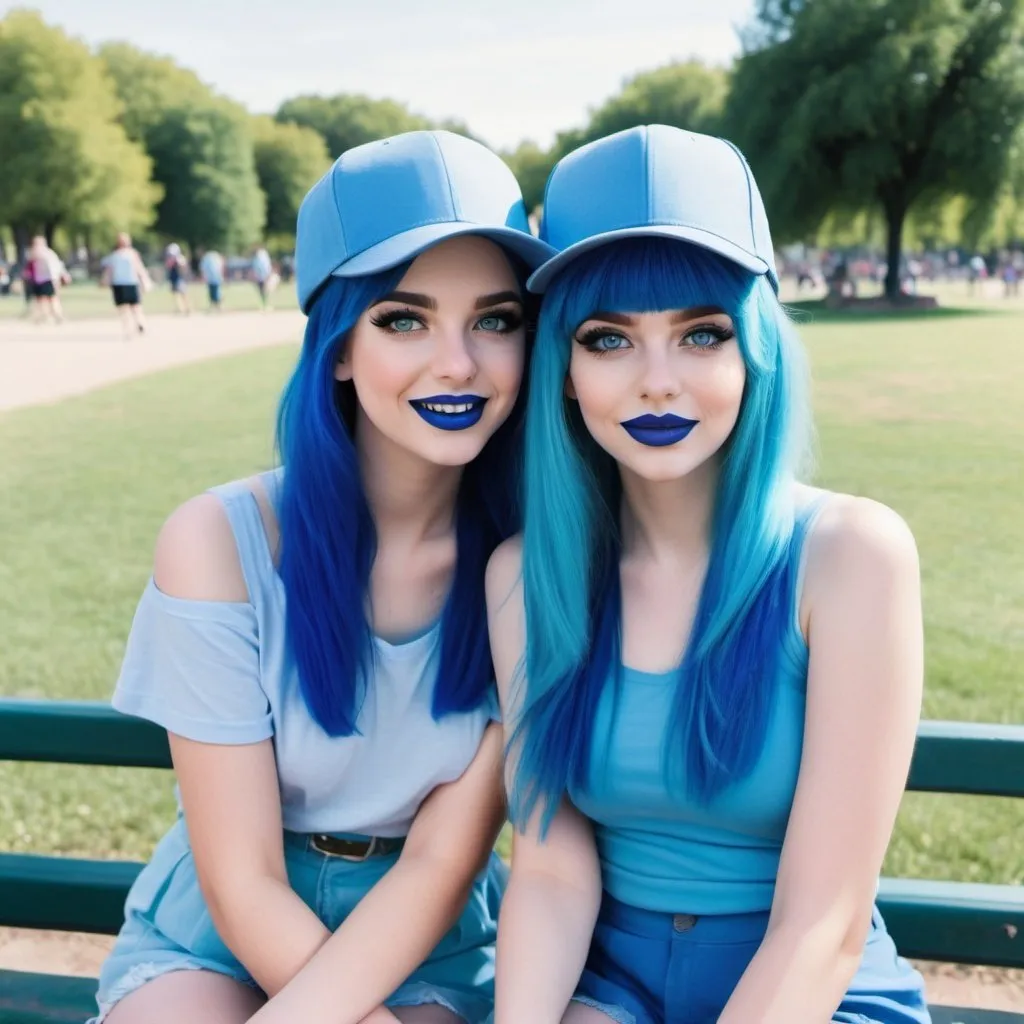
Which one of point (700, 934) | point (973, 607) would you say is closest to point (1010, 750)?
point (700, 934)

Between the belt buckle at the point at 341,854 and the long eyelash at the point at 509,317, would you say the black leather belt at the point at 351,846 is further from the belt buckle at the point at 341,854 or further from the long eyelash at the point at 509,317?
the long eyelash at the point at 509,317

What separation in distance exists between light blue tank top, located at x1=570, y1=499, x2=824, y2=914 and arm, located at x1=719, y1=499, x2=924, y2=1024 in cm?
7

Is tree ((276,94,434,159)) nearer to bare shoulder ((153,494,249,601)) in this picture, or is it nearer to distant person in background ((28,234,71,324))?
distant person in background ((28,234,71,324))

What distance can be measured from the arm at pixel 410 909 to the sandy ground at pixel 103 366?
1.40 m

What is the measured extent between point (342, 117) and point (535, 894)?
362ft

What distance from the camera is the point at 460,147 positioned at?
2.10 meters

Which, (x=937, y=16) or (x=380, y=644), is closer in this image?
(x=380, y=644)

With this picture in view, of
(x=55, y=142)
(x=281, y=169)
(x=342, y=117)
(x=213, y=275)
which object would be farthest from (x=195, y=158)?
(x=213, y=275)

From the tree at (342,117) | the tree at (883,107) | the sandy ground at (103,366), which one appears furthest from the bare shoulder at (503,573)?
the tree at (342,117)

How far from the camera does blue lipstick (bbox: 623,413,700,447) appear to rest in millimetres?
1934

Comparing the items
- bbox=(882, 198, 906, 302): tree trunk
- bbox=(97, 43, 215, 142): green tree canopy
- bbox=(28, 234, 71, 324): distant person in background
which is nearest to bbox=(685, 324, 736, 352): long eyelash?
bbox=(28, 234, 71, 324): distant person in background

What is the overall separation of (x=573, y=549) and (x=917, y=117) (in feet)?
120

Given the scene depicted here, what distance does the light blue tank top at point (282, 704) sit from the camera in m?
2.07

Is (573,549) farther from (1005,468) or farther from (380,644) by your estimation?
→ (1005,468)
